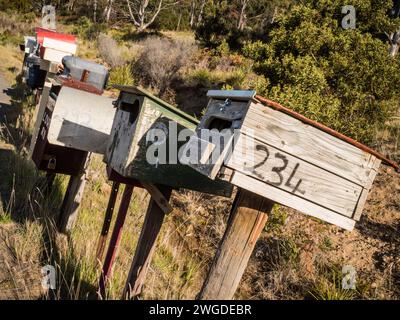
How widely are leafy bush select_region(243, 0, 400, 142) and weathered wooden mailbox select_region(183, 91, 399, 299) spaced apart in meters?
4.62

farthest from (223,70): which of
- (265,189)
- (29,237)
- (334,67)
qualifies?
(265,189)

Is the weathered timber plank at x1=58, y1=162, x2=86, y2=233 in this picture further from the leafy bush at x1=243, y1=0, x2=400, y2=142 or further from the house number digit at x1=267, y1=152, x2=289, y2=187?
the leafy bush at x1=243, y1=0, x2=400, y2=142

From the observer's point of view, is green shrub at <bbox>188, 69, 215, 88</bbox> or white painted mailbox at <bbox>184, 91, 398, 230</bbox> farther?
green shrub at <bbox>188, 69, 215, 88</bbox>

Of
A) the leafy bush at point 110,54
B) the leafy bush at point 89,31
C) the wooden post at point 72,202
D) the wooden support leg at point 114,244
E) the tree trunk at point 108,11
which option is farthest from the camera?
the tree trunk at point 108,11

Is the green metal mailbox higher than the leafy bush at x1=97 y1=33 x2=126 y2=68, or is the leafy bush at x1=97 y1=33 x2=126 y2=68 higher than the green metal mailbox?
the green metal mailbox

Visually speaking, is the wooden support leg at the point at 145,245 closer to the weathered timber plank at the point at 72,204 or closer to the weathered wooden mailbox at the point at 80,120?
the weathered wooden mailbox at the point at 80,120

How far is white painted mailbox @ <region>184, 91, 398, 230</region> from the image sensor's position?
5.16 feet

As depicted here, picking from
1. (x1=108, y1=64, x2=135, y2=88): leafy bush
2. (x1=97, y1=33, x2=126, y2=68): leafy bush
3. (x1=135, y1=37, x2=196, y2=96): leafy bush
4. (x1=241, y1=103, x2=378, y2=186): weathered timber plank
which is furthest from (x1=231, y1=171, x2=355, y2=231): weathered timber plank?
(x1=97, y1=33, x2=126, y2=68): leafy bush

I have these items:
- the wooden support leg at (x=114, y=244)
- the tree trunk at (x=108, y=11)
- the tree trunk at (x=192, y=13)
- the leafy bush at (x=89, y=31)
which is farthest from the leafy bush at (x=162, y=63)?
the tree trunk at (x=192, y=13)

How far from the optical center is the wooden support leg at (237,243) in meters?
1.71

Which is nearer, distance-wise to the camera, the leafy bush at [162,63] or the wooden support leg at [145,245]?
the wooden support leg at [145,245]

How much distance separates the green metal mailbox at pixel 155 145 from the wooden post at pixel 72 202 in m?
1.09

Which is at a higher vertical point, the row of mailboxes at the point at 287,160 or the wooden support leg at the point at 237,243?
the row of mailboxes at the point at 287,160
